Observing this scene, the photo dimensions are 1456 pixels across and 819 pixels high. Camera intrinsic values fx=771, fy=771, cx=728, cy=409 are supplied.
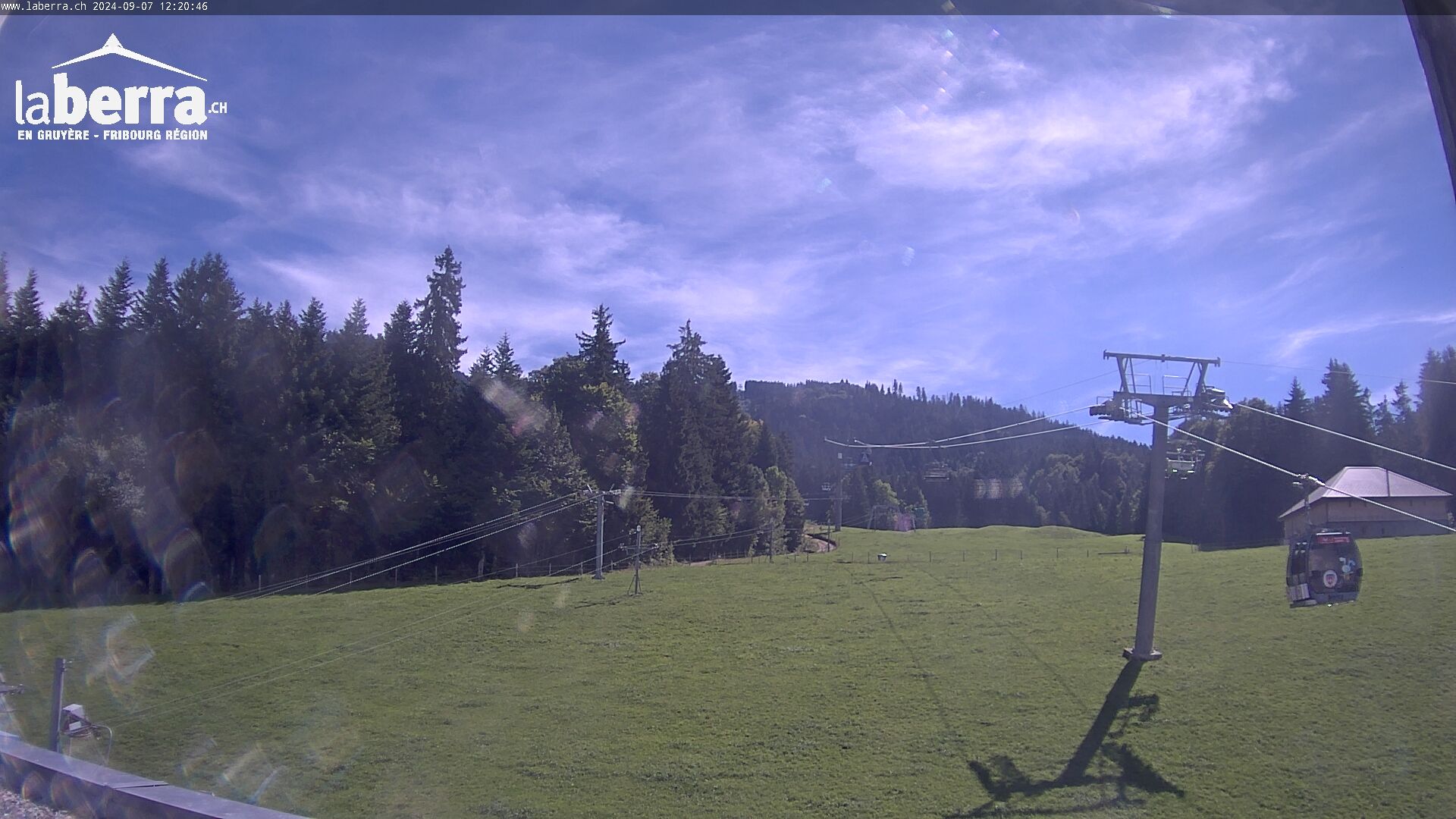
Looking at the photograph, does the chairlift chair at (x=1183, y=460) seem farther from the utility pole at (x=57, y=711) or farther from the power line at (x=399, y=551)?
the power line at (x=399, y=551)

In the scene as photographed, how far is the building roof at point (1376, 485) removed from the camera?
16.5 metres

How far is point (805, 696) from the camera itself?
20.6 m

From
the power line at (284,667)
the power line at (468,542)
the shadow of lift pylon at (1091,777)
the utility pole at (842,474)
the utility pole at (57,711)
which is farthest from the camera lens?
the utility pole at (842,474)

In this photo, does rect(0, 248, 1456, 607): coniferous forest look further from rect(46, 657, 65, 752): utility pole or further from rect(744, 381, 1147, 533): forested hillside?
rect(46, 657, 65, 752): utility pole

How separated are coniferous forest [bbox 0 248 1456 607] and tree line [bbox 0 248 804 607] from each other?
9 cm

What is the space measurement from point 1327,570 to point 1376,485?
707 centimetres

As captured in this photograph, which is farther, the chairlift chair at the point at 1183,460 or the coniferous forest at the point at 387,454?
the coniferous forest at the point at 387,454

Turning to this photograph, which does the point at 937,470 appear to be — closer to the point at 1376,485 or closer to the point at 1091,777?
the point at 1376,485

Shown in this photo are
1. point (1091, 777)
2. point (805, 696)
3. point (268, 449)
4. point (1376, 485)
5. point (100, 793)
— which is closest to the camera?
point (100, 793)

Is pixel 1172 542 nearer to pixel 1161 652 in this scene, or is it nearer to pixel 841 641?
pixel 1161 652

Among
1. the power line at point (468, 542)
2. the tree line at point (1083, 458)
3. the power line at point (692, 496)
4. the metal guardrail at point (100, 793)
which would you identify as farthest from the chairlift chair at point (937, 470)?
the metal guardrail at point (100, 793)

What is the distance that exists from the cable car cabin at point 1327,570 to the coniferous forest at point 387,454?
5.46 metres

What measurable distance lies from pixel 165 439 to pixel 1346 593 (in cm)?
3837

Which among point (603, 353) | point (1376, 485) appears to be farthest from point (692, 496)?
point (1376, 485)
